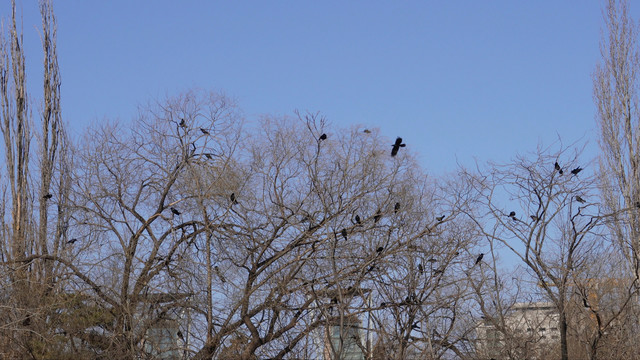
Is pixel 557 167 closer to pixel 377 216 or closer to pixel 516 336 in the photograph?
pixel 377 216

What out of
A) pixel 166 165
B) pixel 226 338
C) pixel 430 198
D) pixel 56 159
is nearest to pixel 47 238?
pixel 56 159

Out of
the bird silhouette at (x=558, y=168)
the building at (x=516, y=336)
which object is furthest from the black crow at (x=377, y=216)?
the bird silhouette at (x=558, y=168)

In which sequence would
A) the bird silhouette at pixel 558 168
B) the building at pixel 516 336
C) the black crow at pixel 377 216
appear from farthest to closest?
the black crow at pixel 377 216
the building at pixel 516 336
the bird silhouette at pixel 558 168

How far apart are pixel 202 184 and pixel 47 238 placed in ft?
12.5

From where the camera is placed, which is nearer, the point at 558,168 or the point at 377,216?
the point at 558,168

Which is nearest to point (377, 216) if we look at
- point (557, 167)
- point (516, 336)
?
point (557, 167)

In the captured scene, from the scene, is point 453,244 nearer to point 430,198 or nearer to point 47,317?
point 430,198

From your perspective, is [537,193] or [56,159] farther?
[56,159]

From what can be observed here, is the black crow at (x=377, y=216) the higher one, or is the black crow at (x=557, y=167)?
the black crow at (x=557, y=167)

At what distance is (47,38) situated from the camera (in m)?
18.3

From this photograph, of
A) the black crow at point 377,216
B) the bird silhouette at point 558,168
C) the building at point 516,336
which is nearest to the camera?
the bird silhouette at point 558,168

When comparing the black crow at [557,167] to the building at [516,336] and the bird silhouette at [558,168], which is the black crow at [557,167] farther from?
the building at [516,336]

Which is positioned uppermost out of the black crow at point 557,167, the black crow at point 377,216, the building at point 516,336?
the black crow at point 557,167

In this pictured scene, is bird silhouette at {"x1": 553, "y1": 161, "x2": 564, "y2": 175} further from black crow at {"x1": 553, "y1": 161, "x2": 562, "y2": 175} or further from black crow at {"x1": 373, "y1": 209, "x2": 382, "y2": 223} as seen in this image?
black crow at {"x1": 373, "y1": 209, "x2": 382, "y2": 223}
